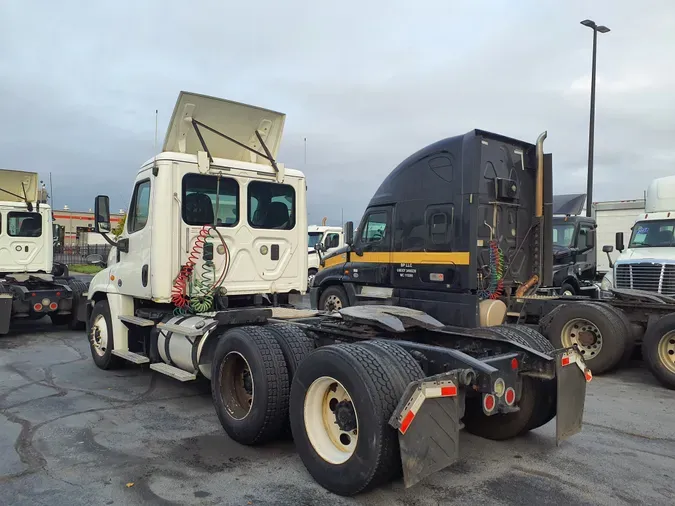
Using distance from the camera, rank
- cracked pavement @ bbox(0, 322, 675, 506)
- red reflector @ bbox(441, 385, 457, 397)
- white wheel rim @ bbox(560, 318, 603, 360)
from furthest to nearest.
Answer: white wheel rim @ bbox(560, 318, 603, 360) < cracked pavement @ bbox(0, 322, 675, 506) < red reflector @ bbox(441, 385, 457, 397)

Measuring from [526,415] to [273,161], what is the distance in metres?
4.21

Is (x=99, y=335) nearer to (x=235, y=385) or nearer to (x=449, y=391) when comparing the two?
(x=235, y=385)

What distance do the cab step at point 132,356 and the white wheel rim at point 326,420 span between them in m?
3.16

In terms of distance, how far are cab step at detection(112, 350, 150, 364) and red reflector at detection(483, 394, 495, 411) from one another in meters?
4.24

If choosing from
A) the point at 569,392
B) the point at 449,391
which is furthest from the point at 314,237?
the point at 449,391

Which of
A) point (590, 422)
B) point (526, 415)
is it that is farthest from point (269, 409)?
point (590, 422)

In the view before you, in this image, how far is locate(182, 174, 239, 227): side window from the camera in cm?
637

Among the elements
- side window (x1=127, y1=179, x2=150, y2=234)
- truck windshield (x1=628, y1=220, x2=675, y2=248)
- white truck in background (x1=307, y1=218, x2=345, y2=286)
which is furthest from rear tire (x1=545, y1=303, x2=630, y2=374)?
white truck in background (x1=307, y1=218, x2=345, y2=286)

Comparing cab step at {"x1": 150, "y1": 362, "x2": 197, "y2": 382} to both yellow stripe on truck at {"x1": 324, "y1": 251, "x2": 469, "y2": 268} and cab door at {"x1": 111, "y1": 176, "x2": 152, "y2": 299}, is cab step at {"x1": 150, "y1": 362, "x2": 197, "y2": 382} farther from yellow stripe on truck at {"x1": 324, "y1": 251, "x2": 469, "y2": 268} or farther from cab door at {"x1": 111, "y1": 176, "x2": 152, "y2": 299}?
yellow stripe on truck at {"x1": 324, "y1": 251, "x2": 469, "y2": 268}

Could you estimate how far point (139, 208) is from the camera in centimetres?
670

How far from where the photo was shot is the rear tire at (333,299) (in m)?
11.3

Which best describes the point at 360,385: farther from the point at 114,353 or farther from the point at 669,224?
the point at 669,224

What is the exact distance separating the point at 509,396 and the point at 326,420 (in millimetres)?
1302

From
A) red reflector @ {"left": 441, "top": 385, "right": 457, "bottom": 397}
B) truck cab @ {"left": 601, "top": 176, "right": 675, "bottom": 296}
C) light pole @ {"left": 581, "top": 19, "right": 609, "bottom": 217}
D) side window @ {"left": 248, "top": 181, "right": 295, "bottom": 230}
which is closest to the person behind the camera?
red reflector @ {"left": 441, "top": 385, "right": 457, "bottom": 397}
